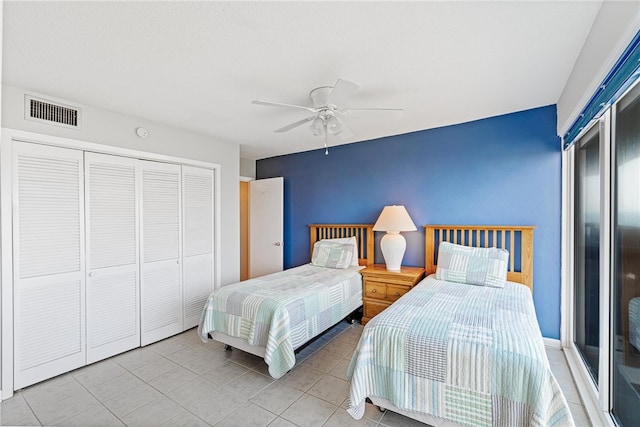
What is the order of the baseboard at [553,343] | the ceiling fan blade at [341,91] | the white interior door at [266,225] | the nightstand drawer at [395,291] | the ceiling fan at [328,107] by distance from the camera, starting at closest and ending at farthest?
the ceiling fan blade at [341,91], the ceiling fan at [328,107], the baseboard at [553,343], the nightstand drawer at [395,291], the white interior door at [266,225]

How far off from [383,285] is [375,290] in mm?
126

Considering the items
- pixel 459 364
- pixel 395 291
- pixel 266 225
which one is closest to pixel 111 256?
pixel 266 225

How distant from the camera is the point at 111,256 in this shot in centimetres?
280

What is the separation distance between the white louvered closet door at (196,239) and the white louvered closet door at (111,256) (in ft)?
1.79

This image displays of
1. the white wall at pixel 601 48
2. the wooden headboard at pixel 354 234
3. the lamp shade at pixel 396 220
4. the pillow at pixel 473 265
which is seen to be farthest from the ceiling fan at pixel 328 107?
the wooden headboard at pixel 354 234

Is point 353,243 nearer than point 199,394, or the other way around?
point 199,394

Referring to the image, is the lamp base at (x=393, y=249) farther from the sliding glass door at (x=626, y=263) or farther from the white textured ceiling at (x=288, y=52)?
the sliding glass door at (x=626, y=263)

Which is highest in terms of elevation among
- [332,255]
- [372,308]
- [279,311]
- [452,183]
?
[452,183]

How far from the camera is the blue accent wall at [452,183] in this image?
2.87 metres

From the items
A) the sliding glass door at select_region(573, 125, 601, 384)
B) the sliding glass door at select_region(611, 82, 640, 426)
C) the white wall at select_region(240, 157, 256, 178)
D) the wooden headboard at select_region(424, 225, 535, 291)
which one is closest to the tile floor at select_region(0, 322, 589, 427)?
the sliding glass door at select_region(573, 125, 601, 384)

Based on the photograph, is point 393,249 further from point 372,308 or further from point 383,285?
point 372,308

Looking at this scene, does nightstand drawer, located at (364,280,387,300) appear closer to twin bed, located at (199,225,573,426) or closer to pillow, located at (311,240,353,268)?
twin bed, located at (199,225,573,426)

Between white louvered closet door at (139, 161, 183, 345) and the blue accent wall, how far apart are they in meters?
1.86

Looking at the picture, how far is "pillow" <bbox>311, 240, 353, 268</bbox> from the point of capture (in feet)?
12.1
